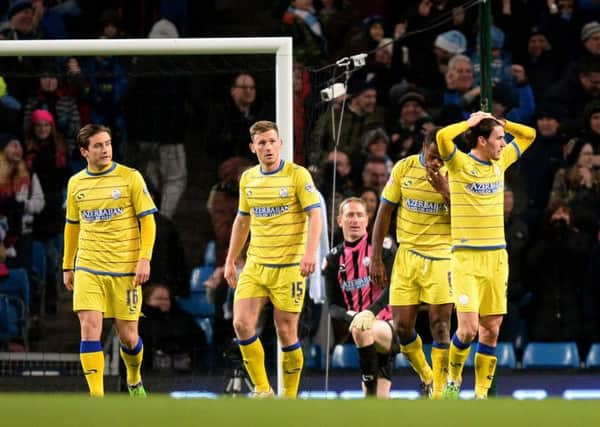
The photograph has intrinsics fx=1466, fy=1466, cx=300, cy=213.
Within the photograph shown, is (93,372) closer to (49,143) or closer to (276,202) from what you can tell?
(276,202)

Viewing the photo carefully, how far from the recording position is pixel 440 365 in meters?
10.2

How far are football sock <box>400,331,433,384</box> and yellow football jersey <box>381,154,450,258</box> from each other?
621mm

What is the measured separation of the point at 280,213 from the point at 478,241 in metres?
1.35

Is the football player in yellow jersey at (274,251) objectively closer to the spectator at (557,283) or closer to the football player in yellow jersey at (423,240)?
the football player in yellow jersey at (423,240)

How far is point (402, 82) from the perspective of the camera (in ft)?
46.9

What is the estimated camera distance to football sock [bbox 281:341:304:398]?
9.98 metres

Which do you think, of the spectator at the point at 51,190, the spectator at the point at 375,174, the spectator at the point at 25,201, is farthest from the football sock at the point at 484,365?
the spectator at the point at 25,201

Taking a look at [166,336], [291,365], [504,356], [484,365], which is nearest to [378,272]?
[291,365]

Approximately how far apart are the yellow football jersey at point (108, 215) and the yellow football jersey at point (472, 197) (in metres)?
2.06

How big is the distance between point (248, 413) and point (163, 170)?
21.7 ft

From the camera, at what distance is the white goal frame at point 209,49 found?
34.9 feet

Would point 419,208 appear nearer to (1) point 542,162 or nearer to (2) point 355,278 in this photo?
(2) point 355,278

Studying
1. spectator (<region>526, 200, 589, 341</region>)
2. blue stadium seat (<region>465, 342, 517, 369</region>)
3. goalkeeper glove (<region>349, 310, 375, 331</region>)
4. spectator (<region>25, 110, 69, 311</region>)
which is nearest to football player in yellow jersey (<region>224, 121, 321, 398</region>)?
goalkeeper glove (<region>349, 310, 375, 331</region>)

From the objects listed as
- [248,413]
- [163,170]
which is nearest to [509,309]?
[163,170]
